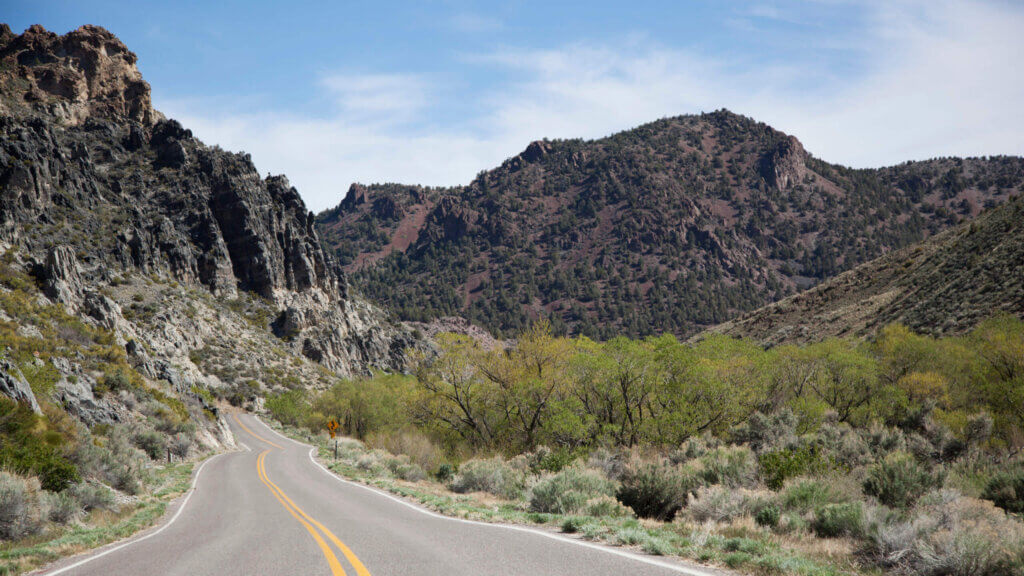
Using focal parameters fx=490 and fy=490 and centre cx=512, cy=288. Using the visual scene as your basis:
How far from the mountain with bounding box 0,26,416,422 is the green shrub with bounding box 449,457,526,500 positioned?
81.4 ft

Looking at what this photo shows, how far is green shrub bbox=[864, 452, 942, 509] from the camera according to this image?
935 cm

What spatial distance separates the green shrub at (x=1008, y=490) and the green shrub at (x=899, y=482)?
95 centimetres

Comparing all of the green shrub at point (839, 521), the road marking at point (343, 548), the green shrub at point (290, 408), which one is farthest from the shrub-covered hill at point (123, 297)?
the green shrub at point (839, 521)

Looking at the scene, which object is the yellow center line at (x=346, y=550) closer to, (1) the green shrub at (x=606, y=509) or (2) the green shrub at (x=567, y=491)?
(2) the green shrub at (x=567, y=491)

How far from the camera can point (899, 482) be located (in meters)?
9.43

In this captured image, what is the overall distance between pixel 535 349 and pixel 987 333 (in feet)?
81.9

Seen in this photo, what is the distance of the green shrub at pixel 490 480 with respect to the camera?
54.9ft

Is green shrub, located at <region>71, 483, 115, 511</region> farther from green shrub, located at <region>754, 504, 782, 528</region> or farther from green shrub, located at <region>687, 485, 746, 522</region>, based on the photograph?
green shrub, located at <region>754, 504, 782, 528</region>

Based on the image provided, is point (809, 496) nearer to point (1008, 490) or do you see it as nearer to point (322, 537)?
point (1008, 490)

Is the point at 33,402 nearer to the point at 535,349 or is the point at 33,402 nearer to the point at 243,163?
the point at 535,349


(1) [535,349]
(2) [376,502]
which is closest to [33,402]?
(2) [376,502]

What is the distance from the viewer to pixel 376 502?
592 inches

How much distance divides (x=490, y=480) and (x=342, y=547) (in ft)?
30.7

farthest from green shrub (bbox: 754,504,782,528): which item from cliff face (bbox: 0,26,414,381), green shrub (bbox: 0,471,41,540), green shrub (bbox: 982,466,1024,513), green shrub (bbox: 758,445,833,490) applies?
cliff face (bbox: 0,26,414,381)
